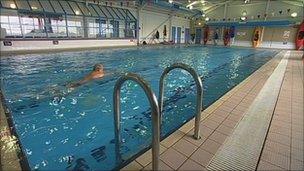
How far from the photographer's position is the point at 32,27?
509 inches

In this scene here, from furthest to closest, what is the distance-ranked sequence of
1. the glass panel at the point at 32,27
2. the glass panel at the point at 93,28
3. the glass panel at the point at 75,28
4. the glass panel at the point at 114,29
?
the glass panel at the point at 114,29 → the glass panel at the point at 93,28 → the glass panel at the point at 75,28 → the glass panel at the point at 32,27

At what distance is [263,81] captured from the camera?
5168mm

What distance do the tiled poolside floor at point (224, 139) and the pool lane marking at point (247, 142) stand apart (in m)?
0.06

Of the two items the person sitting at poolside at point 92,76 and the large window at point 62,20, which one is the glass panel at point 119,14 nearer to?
the large window at point 62,20

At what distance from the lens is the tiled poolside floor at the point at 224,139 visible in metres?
1.85

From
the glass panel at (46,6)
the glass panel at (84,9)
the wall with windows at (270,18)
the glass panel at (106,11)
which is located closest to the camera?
the glass panel at (46,6)

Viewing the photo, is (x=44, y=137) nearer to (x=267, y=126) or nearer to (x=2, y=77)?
(x=267, y=126)

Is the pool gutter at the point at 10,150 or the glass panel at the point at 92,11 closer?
the pool gutter at the point at 10,150

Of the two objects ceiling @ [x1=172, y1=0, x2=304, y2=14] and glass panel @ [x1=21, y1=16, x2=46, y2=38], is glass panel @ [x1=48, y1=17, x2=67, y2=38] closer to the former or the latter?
glass panel @ [x1=21, y1=16, x2=46, y2=38]

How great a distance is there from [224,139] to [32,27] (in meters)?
14.7

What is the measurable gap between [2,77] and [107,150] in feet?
17.5

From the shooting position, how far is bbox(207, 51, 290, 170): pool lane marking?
186 centimetres

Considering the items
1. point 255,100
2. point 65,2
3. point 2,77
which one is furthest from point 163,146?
point 65,2

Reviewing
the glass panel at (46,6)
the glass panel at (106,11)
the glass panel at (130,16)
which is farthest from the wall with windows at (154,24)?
the glass panel at (46,6)
